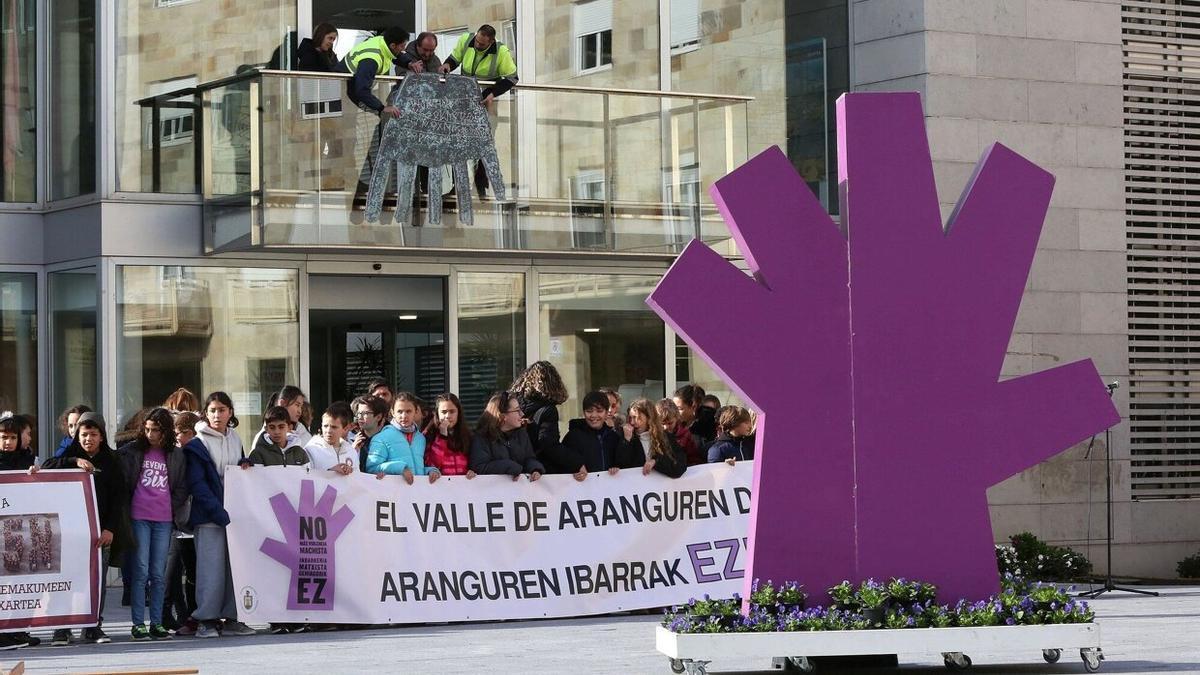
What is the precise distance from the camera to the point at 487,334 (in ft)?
66.9

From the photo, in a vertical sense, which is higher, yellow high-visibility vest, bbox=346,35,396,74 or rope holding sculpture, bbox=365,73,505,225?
yellow high-visibility vest, bbox=346,35,396,74

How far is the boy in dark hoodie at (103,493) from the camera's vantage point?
533 inches

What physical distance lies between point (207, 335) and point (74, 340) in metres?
1.27

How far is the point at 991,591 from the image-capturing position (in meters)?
10.9

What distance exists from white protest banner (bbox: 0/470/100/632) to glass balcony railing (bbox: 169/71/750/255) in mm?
5014

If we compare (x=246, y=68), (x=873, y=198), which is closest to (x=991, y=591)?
(x=873, y=198)

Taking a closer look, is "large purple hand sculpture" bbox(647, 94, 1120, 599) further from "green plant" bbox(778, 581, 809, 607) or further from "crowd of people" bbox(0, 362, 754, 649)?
"crowd of people" bbox(0, 362, 754, 649)

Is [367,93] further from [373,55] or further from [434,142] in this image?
[434,142]

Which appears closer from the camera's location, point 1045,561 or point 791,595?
point 791,595

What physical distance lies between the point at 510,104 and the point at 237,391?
381cm

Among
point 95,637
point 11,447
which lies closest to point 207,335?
point 11,447

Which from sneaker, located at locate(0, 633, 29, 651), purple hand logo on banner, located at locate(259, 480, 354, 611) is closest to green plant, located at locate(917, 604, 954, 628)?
purple hand logo on banner, located at locate(259, 480, 354, 611)

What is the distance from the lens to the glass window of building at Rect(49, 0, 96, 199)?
18.8 metres

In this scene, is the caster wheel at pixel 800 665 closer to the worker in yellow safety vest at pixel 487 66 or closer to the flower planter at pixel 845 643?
the flower planter at pixel 845 643
